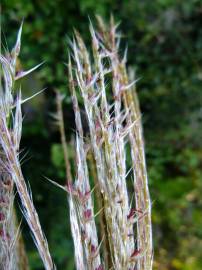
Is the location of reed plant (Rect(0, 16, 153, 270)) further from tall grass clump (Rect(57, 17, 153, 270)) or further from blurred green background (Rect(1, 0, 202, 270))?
blurred green background (Rect(1, 0, 202, 270))

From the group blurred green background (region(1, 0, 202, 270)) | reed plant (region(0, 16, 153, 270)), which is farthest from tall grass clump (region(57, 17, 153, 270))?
blurred green background (region(1, 0, 202, 270))

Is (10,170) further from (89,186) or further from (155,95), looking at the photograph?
(155,95)

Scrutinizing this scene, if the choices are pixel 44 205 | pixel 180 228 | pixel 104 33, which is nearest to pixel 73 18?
pixel 44 205

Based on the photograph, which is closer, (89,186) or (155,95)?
(89,186)

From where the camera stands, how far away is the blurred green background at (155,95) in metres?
2.70

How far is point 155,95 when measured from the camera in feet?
9.77

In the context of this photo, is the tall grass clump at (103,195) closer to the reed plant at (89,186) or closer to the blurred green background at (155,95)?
the reed plant at (89,186)

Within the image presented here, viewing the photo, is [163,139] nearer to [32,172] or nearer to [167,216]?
[167,216]

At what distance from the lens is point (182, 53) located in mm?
2924

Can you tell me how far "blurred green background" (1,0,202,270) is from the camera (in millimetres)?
2697

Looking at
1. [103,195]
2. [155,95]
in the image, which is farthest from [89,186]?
[155,95]

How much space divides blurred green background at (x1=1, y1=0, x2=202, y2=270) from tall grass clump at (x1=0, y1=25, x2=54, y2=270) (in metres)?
1.71

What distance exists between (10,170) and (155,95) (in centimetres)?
222

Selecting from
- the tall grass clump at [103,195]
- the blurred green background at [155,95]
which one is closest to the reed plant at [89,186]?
the tall grass clump at [103,195]
